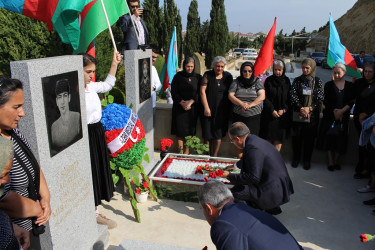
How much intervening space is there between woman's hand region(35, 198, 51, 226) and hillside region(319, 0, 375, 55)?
146ft

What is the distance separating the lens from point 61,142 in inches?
114

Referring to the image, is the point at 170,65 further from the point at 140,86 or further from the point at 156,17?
the point at 156,17

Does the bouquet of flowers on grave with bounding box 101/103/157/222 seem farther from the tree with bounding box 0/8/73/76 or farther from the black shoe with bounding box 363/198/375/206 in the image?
the tree with bounding box 0/8/73/76

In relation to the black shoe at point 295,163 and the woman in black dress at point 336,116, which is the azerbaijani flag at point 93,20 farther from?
the black shoe at point 295,163

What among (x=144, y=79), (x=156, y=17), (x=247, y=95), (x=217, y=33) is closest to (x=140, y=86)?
(x=144, y=79)

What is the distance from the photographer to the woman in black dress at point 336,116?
5.57m

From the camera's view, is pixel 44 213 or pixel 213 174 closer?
pixel 44 213

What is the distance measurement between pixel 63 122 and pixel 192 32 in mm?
30290

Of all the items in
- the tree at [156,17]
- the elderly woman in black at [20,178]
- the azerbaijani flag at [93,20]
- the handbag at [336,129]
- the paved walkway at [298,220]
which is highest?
the tree at [156,17]

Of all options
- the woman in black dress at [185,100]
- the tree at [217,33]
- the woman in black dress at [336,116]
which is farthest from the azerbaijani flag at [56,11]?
the tree at [217,33]

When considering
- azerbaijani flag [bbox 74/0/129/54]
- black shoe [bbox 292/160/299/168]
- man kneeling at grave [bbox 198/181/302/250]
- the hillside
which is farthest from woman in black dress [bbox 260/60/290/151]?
the hillside

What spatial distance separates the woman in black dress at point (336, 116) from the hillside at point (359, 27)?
131 feet

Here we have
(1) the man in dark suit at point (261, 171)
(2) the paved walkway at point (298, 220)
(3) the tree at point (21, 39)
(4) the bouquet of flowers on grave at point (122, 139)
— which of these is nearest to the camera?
(1) the man in dark suit at point (261, 171)

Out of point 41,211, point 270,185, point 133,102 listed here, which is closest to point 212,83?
point 133,102
